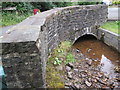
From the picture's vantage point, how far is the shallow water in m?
5.98

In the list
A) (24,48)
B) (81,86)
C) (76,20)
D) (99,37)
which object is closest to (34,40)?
(24,48)

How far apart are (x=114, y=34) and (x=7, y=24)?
262 inches

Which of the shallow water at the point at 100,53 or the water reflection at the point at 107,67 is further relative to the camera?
the shallow water at the point at 100,53

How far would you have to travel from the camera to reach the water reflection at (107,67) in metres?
5.33

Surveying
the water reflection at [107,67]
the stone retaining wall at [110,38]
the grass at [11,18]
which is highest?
the grass at [11,18]

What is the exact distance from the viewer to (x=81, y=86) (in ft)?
13.3

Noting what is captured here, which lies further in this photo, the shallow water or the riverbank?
the shallow water

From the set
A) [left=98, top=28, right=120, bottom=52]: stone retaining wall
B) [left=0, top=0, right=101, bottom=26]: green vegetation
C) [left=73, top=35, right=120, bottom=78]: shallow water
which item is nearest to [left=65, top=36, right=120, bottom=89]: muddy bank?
[left=73, top=35, right=120, bottom=78]: shallow water

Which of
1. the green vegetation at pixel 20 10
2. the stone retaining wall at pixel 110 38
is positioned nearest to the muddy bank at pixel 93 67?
the stone retaining wall at pixel 110 38

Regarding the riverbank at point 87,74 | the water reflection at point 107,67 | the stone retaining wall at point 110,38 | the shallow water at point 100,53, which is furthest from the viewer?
the stone retaining wall at point 110,38

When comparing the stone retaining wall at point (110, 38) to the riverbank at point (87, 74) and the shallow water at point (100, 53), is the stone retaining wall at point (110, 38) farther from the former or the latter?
the riverbank at point (87, 74)

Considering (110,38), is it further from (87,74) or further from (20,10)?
(20,10)

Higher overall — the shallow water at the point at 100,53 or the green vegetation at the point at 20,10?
the green vegetation at the point at 20,10

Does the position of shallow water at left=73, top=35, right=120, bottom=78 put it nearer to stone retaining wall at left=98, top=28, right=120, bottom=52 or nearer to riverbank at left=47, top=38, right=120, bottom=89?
riverbank at left=47, top=38, right=120, bottom=89
